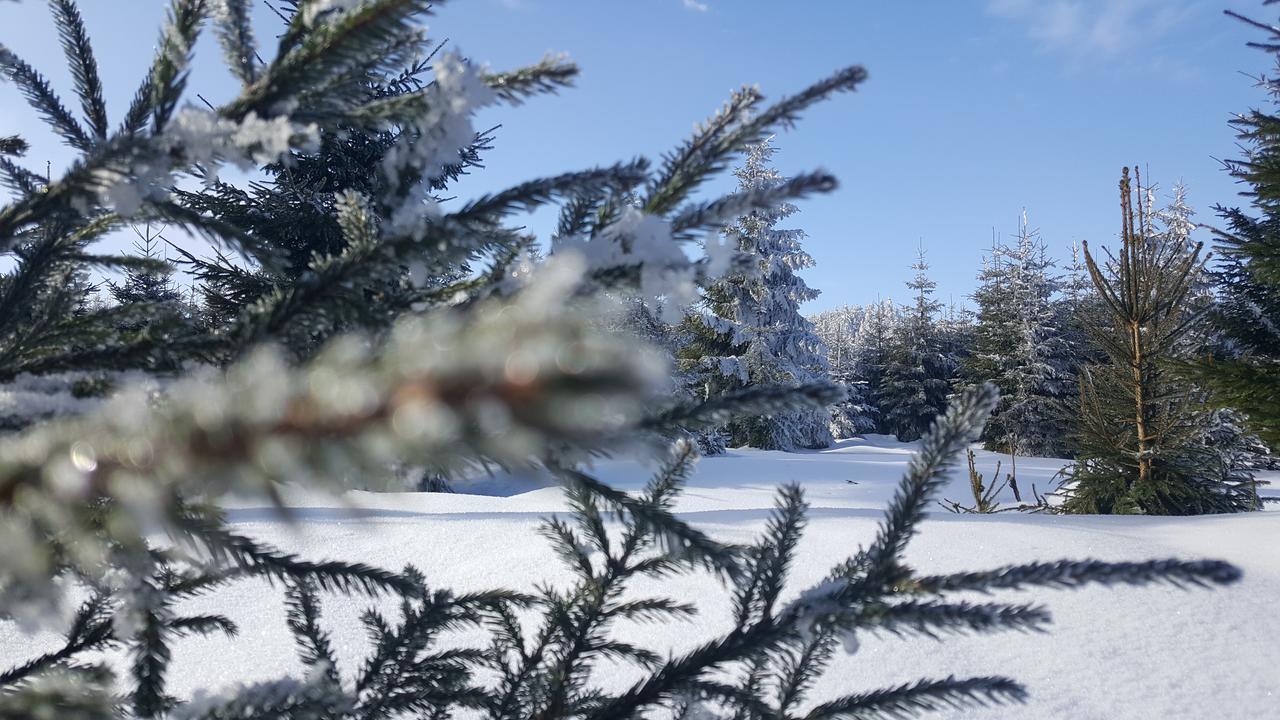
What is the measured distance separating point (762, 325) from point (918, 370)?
11.7 metres

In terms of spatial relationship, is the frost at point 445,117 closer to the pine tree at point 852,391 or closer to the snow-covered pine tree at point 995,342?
the pine tree at point 852,391

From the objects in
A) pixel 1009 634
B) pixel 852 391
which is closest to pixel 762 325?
pixel 852 391

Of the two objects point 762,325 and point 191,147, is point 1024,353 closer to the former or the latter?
point 762,325

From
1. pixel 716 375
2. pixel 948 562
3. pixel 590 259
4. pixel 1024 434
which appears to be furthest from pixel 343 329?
pixel 1024 434

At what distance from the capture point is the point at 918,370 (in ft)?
99.5

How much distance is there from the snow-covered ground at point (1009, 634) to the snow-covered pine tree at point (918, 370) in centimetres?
2696

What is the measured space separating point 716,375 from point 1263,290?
14.9 m

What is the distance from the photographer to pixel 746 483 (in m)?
10.3

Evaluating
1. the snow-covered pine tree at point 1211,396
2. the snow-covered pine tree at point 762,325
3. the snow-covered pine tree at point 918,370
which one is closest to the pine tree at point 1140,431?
the snow-covered pine tree at point 1211,396

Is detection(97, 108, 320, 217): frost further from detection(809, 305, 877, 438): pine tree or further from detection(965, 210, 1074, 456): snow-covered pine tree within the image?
detection(965, 210, 1074, 456): snow-covered pine tree

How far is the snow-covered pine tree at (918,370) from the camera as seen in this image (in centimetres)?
3044

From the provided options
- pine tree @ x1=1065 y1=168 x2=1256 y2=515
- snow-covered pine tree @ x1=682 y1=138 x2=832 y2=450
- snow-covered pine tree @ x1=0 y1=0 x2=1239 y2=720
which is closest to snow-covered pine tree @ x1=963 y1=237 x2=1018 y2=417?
snow-covered pine tree @ x1=682 y1=138 x2=832 y2=450

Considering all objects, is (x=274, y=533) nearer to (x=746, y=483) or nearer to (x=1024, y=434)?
(x=746, y=483)

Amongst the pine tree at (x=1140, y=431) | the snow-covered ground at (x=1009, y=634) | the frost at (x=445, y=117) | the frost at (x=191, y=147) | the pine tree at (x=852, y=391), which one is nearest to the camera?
the frost at (x=191, y=147)
